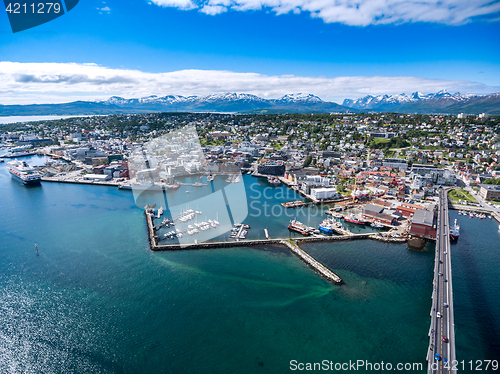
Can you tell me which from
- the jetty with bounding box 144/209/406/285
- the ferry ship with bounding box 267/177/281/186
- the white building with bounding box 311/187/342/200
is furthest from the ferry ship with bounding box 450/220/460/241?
the ferry ship with bounding box 267/177/281/186

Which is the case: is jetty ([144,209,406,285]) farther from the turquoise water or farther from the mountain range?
the mountain range

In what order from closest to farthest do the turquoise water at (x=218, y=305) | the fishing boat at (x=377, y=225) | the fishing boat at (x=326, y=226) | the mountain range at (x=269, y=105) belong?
the turquoise water at (x=218, y=305) → the fishing boat at (x=326, y=226) → the fishing boat at (x=377, y=225) → the mountain range at (x=269, y=105)

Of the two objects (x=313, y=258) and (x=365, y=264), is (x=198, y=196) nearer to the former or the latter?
(x=313, y=258)

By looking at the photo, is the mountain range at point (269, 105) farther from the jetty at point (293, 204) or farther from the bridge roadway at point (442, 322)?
the bridge roadway at point (442, 322)

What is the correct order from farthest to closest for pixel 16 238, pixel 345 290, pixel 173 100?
pixel 173 100 < pixel 16 238 < pixel 345 290

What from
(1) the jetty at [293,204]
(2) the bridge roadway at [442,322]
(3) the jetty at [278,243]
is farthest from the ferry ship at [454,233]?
(1) the jetty at [293,204]

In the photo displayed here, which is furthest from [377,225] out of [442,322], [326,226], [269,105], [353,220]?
[269,105]

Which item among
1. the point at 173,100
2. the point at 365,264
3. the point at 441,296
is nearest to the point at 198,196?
the point at 365,264
